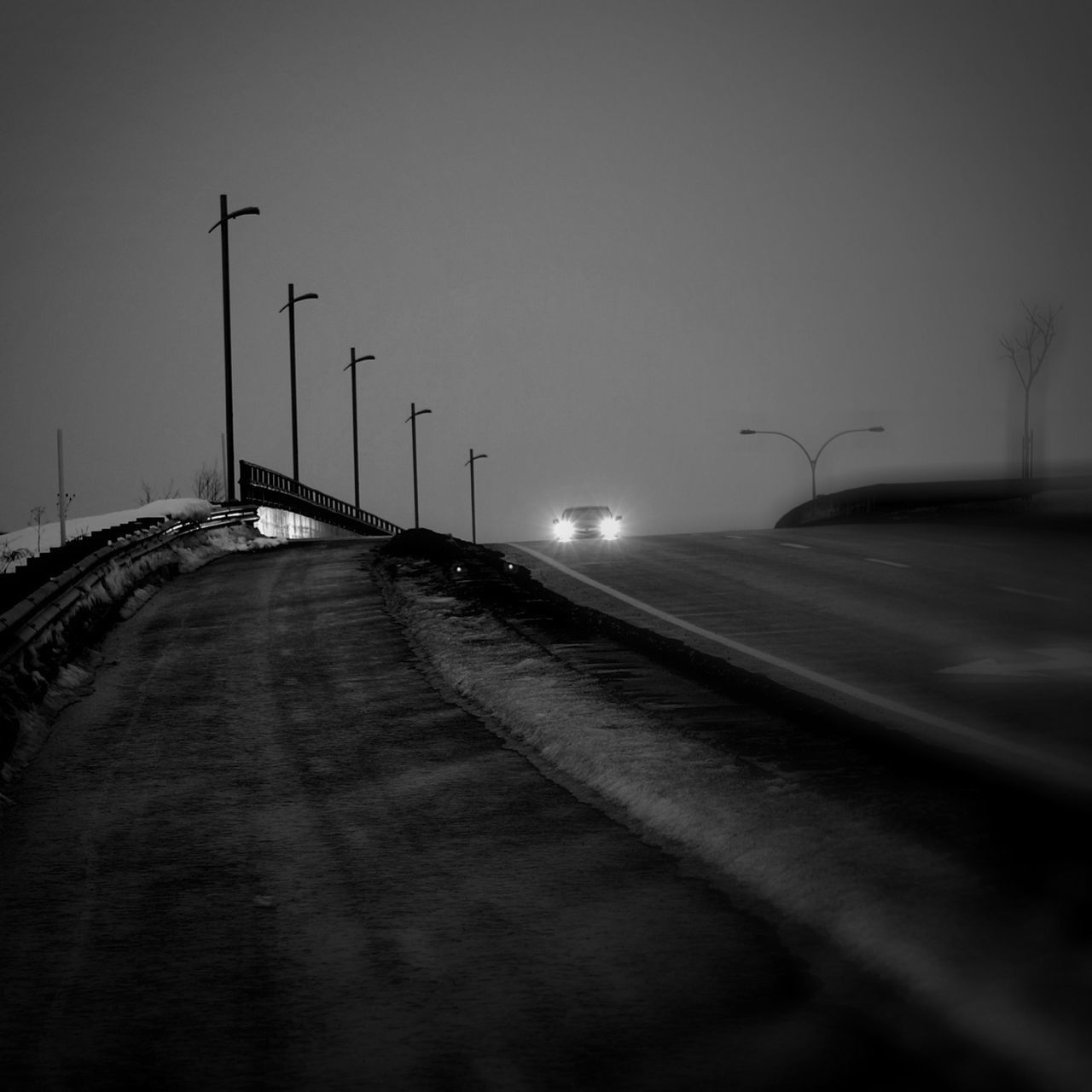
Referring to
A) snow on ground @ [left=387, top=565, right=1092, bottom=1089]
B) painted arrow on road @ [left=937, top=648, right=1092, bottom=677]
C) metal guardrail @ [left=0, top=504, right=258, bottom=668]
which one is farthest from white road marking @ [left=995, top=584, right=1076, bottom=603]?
metal guardrail @ [left=0, top=504, right=258, bottom=668]

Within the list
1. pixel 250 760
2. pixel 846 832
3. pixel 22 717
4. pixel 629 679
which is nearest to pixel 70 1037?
pixel 846 832

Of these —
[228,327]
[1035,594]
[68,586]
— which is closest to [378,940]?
[68,586]

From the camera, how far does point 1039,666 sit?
12555 mm

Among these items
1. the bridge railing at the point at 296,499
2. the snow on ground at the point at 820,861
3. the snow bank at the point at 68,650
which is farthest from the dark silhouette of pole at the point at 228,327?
the snow on ground at the point at 820,861

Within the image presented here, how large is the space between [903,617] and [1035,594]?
3.06 m

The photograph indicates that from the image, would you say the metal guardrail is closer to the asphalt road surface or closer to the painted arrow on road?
the asphalt road surface

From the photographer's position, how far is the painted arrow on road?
12266 mm

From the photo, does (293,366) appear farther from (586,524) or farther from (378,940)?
(378,940)

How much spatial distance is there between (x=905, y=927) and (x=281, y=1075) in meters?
2.51

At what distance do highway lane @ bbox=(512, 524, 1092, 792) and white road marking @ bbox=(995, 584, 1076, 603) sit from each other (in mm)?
41

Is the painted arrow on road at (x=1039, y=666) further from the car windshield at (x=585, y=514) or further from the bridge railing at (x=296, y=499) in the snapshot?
the car windshield at (x=585, y=514)

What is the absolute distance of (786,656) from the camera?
13578 millimetres

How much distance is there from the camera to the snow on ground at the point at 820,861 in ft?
16.3

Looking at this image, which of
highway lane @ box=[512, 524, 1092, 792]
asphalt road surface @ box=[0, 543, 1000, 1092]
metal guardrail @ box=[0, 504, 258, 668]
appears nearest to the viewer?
asphalt road surface @ box=[0, 543, 1000, 1092]
